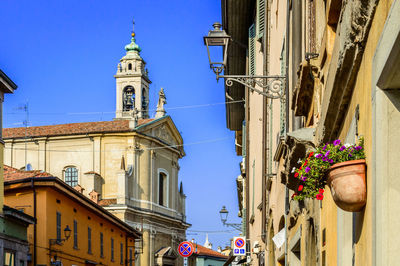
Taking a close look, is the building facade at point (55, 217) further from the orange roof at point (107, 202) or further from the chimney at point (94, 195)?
the orange roof at point (107, 202)

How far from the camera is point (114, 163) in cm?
5909

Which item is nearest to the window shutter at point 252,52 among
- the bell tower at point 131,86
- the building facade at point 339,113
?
the building facade at point 339,113

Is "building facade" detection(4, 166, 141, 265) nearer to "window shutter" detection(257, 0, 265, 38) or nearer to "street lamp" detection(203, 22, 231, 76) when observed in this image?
"window shutter" detection(257, 0, 265, 38)

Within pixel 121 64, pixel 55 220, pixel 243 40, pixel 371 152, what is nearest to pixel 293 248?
pixel 371 152

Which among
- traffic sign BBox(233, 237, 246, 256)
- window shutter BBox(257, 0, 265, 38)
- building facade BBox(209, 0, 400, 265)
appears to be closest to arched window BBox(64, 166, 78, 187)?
traffic sign BBox(233, 237, 246, 256)

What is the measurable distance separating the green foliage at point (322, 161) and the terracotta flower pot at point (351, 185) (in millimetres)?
113

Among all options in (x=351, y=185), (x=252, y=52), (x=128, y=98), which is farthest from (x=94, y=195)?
(x=351, y=185)

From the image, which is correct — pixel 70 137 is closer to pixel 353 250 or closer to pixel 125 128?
pixel 125 128

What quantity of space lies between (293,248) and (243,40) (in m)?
15.0

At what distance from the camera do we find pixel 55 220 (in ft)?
104

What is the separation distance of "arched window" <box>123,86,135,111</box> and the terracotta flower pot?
214 ft

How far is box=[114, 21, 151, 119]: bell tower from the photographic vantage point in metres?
69.6

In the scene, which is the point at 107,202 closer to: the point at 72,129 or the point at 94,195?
the point at 94,195

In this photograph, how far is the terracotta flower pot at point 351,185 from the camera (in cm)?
454
